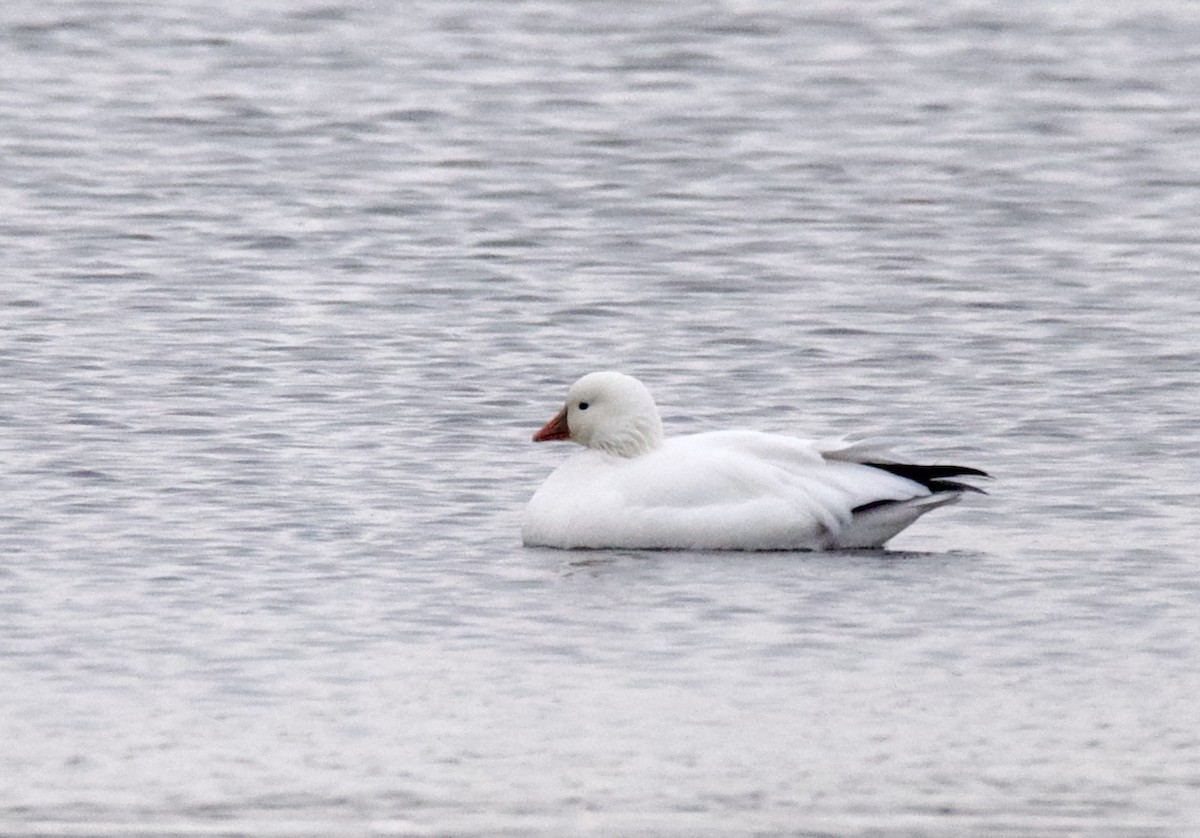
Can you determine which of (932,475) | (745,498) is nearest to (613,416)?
(745,498)

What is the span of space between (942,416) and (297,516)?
10.9 ft

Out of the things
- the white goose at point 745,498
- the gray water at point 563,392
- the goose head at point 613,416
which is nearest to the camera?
the gray water at point 563,392

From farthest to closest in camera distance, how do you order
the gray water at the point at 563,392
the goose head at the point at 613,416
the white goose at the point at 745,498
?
the goose head at the point at 613,416 < the white goose at the point at 745,498 < the gray water at the point at 563,392

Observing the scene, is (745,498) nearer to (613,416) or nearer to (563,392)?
(613,416)

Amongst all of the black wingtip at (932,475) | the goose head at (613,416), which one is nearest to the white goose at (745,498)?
the black wingtip at (932,475)

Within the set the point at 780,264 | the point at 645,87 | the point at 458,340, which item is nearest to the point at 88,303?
the point at 458,340

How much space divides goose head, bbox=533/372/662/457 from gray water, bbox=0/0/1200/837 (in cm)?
50

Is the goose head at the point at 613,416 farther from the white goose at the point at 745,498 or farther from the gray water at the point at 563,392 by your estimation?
the gray water at the point at 563,392

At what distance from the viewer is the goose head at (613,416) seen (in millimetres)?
11234

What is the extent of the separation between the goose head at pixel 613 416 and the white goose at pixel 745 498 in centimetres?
11

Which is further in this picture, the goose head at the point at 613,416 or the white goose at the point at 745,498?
the goose head at the point at 613,416

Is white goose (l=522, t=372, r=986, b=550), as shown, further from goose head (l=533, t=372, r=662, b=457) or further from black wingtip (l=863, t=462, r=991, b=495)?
goose head (l=533, t=372, r=662, b=457)

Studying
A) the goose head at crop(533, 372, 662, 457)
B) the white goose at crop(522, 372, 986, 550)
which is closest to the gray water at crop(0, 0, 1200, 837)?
the white goose at crop(522, 372, 986, 550)

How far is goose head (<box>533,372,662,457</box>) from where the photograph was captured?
11234 millimetres
